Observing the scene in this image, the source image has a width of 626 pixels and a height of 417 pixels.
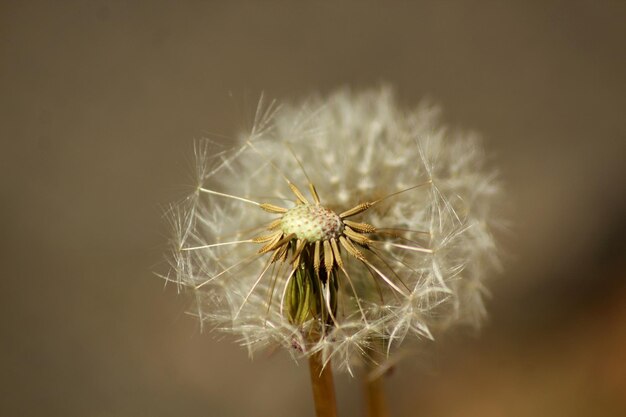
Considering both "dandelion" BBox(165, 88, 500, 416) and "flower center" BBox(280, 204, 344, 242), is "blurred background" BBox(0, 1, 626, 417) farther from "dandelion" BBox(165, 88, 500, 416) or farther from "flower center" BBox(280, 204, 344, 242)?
"flower center" BBox(280, 204, 344, 242)

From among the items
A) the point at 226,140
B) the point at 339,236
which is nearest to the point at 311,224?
the point at 339,236

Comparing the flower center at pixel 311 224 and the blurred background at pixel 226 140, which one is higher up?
the blurred background at pixel 226 140

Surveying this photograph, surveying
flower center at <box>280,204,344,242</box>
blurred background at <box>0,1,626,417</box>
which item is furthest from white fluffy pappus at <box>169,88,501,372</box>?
blurred background at <box>0,1,626,417</box>

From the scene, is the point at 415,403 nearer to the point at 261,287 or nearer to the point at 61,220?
the point at 261,287

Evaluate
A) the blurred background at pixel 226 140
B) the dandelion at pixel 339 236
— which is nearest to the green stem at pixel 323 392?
the dandelion at pixel 339 236

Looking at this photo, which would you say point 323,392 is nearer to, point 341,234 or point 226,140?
point 341,234

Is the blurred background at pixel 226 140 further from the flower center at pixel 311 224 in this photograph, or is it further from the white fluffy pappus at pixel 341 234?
the flower center at pixel 311 224
